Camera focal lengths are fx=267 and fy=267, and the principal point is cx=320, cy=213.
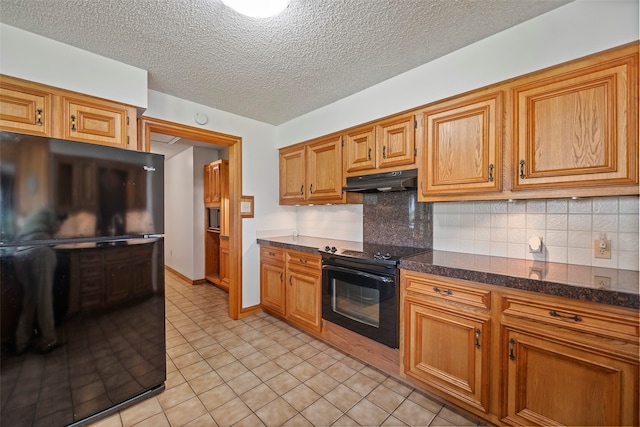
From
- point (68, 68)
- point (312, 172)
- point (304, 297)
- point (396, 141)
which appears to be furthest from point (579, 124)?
point (68, 68)

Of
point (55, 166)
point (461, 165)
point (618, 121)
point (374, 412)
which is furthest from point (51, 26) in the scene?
point (618, 121)

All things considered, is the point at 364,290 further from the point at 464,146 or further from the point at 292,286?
the point at 464,146

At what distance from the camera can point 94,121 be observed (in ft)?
6.33

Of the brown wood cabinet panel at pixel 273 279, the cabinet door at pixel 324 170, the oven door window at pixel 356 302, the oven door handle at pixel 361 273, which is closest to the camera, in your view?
the oven door handle at pixel 361 273

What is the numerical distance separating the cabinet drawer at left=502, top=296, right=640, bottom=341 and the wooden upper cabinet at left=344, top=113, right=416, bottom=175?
1214mm

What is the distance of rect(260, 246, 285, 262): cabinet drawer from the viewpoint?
9.89 feet

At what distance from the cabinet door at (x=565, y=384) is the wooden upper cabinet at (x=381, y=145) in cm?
142

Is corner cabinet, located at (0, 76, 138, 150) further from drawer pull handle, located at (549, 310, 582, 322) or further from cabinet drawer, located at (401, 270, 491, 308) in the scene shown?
drawer pull handle, located at (549, 310, 582, 322)

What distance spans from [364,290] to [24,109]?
262 cm

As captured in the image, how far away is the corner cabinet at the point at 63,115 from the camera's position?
1.65m

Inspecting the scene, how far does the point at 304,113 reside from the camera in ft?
10.3

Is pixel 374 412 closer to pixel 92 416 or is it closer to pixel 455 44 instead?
pixel 92 416

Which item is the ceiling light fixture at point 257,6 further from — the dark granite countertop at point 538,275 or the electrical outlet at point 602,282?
the electrical outlet at point 602,282

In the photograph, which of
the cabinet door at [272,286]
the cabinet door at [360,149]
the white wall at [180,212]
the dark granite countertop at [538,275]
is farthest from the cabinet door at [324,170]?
the white wall at [180,212]
